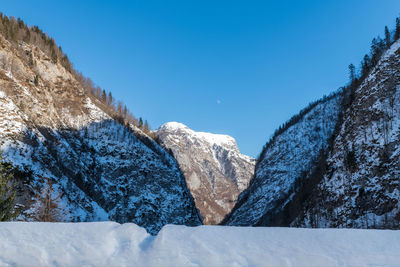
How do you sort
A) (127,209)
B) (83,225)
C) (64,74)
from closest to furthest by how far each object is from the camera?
(83,225), (127,209), (64,74)

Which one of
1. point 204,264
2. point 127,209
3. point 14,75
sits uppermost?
point 14,75

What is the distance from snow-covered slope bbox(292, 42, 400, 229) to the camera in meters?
37.8

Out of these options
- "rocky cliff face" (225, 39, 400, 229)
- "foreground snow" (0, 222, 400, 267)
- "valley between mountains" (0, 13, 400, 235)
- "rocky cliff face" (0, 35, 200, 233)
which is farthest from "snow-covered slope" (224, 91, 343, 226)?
"foreground snow" (0, 222, 400, 267)

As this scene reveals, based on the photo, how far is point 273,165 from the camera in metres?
118

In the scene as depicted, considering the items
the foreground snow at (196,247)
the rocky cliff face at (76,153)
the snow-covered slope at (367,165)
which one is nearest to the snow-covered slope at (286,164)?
the rocky cliff face at (76,153)

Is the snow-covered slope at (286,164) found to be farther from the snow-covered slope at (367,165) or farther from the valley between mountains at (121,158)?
the snow-covered slope at (367,165)

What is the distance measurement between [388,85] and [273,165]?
71.5 meters

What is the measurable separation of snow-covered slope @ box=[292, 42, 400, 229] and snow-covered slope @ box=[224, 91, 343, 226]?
41337 millimetres

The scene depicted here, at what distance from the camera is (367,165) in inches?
1710

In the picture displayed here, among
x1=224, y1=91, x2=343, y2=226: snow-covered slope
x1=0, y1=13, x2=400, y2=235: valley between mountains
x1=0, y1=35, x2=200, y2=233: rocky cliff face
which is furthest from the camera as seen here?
x1=224, y1=91, x2=343, y2=226: snow-covered slope

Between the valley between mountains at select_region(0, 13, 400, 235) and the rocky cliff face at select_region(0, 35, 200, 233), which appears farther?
the rocky cliff face at select_region(0, 35, 200, 233)

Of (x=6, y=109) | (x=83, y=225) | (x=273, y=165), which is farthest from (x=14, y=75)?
(x=273, y=165)

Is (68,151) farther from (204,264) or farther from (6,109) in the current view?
(204,264)

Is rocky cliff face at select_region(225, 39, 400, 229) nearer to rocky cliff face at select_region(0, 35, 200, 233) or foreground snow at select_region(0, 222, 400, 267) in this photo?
rocky cliff face at select_region(0, 35, 200, 233)
